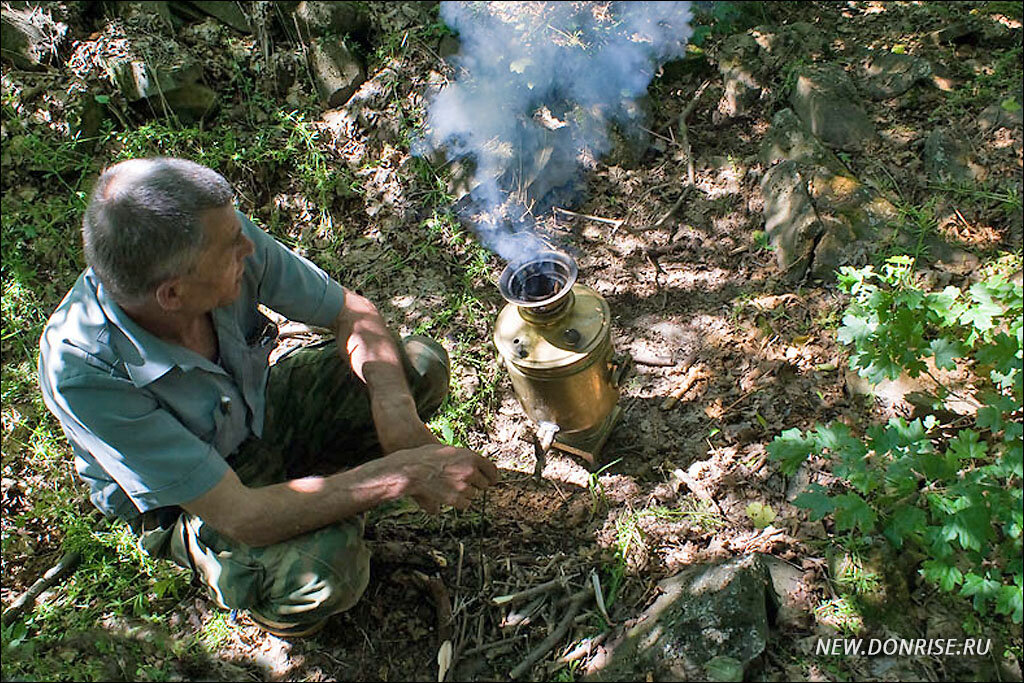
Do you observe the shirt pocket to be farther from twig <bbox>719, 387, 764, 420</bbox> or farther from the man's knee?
twig <bbox>719, 387, 764, 420</bbox>

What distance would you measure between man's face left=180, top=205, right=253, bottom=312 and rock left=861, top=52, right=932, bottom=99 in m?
4.34

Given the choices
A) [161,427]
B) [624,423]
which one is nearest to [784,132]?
[624,423]

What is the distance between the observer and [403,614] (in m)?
3.27

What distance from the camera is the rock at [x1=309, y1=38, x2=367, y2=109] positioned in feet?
19.1

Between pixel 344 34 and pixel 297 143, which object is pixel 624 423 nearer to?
pixel 297 143

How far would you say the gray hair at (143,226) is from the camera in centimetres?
251

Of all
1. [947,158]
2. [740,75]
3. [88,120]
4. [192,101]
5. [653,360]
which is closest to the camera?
[653,360]

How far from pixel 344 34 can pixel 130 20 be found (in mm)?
1563

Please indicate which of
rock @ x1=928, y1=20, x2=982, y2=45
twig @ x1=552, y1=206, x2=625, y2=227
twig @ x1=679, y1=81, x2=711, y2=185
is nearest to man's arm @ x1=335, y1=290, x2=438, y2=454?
twig @ x1=552, y1=206, x2=625, y2=227

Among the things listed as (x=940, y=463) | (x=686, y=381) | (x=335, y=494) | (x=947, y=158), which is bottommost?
(x=686, y=381)

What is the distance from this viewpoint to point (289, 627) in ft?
10.1

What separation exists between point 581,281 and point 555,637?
227 centimetres

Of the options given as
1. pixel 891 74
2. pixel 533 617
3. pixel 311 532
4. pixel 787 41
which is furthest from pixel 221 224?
pixel 891 74

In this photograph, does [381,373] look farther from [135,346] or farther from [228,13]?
[228,13]
